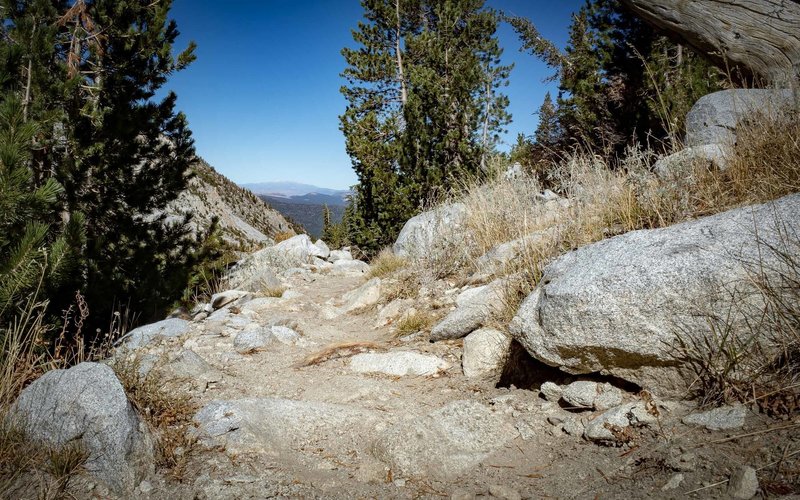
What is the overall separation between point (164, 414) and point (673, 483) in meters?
2.51

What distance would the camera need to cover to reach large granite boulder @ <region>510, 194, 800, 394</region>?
1867mm

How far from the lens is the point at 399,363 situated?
11.0 ft

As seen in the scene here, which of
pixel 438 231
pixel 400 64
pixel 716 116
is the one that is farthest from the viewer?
pixel 400 64

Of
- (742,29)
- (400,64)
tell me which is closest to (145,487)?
(742,29)

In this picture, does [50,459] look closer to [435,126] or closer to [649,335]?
[649,335]

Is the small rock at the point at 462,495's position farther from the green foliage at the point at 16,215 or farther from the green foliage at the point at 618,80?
the green foliage at the point at 618,80

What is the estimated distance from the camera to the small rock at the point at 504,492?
1.74 meters

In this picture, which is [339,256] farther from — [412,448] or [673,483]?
[673,483]

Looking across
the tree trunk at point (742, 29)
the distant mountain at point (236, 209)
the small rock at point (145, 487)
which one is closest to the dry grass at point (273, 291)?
the small rock at point (145, 487)

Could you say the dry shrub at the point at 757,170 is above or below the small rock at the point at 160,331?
above

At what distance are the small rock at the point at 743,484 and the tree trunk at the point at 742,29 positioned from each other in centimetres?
681

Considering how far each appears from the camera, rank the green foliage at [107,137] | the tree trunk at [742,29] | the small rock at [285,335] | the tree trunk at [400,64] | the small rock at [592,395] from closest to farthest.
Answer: the small rock at [592,395] < the small rock at [285,335] < the green foliage at [107,137] < the tree trunk at [742,29] < the tree trunk at [400,64]

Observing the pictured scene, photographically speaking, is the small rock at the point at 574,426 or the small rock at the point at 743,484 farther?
the small rock at the point at 574,426

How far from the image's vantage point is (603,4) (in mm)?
9695
